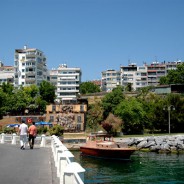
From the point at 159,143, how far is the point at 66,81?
7546 centimetres

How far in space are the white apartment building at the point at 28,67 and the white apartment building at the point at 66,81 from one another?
8262 millimetres

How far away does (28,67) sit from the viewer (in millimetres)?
113938

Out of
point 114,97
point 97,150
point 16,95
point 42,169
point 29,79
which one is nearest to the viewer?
point 42,169

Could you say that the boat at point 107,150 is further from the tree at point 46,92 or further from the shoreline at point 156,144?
the tree at point 46,92

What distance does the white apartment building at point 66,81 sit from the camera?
122 m

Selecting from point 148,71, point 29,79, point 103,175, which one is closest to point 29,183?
point 103,175

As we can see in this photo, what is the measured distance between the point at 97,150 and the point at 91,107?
4473 centimetres

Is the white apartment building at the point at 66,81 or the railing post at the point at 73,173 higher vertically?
the white apartment building at the point at 66,81

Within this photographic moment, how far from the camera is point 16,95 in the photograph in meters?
87.0

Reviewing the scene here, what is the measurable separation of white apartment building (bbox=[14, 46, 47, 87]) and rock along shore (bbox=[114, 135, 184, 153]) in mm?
66031

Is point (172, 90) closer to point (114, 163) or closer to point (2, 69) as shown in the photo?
point (114, 163)

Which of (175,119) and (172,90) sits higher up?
(172,90)

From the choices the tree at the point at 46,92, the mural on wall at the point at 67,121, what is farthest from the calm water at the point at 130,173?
the tree at the point at 46,92

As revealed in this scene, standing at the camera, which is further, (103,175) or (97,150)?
(97,150)
